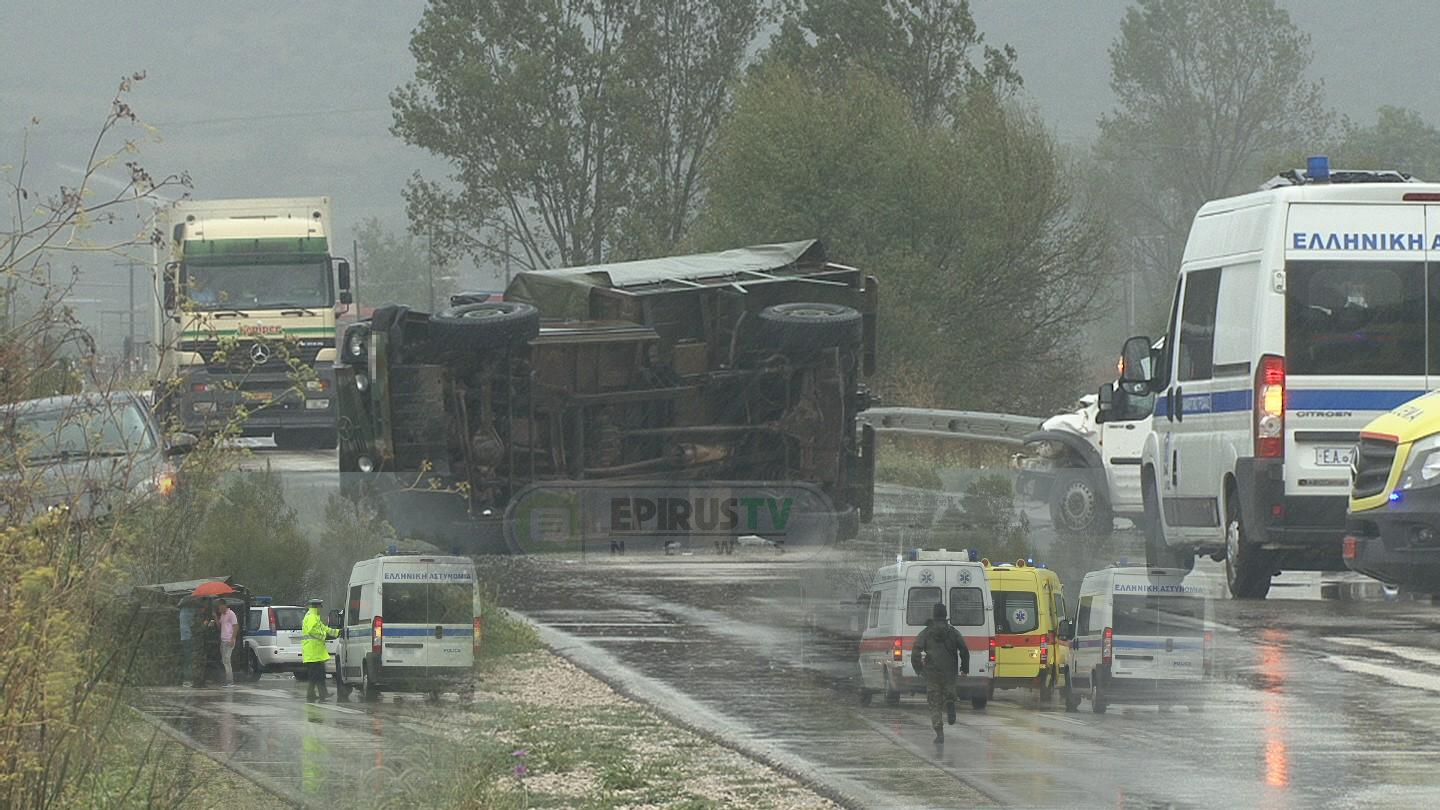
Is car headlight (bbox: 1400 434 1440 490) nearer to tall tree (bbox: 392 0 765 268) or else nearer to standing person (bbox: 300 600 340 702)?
standing person (bbox: 300 600 340 702)

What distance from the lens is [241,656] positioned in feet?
57.3

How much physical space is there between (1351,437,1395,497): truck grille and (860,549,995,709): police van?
2.60 meters

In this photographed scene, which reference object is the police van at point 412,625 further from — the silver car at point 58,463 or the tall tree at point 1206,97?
the tall tree at point 1206,97

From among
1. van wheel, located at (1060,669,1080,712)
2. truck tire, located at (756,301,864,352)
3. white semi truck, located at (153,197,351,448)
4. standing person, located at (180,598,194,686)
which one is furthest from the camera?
white semi truck, located at (153,197,351,448)

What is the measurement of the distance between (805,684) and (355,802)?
4638 mm

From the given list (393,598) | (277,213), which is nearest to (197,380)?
(277,213)

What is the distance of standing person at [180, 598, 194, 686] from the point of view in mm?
15047

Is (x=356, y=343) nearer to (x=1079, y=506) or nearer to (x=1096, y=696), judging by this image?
(x=1096, y=696)

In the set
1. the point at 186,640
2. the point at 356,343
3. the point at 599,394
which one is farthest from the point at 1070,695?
the point at 356,343

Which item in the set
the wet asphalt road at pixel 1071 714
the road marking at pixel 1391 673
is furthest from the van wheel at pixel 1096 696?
the road marking at pixel 1391 673

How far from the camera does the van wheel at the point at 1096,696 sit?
521 inches

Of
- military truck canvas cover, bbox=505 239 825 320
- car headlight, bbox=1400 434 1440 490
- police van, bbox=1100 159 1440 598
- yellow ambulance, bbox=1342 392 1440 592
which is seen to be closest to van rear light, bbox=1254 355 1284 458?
police van, bbox=1100 159 1440 598

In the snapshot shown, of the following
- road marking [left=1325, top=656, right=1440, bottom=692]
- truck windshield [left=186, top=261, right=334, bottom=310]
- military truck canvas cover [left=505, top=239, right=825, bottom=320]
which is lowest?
road marking [left=1325, top=656, right=1440, bottom=692]

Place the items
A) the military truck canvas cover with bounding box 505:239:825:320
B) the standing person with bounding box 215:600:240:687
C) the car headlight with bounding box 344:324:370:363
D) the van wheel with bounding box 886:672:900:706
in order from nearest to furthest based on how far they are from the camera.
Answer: the van wheel with bounding box 886:672:900:706, the standing person with bounding box 215:600:240:687, the car headlight with bounding box 344:324:370:363, the military truck canvas cover with bounding box 505:239:825:320
